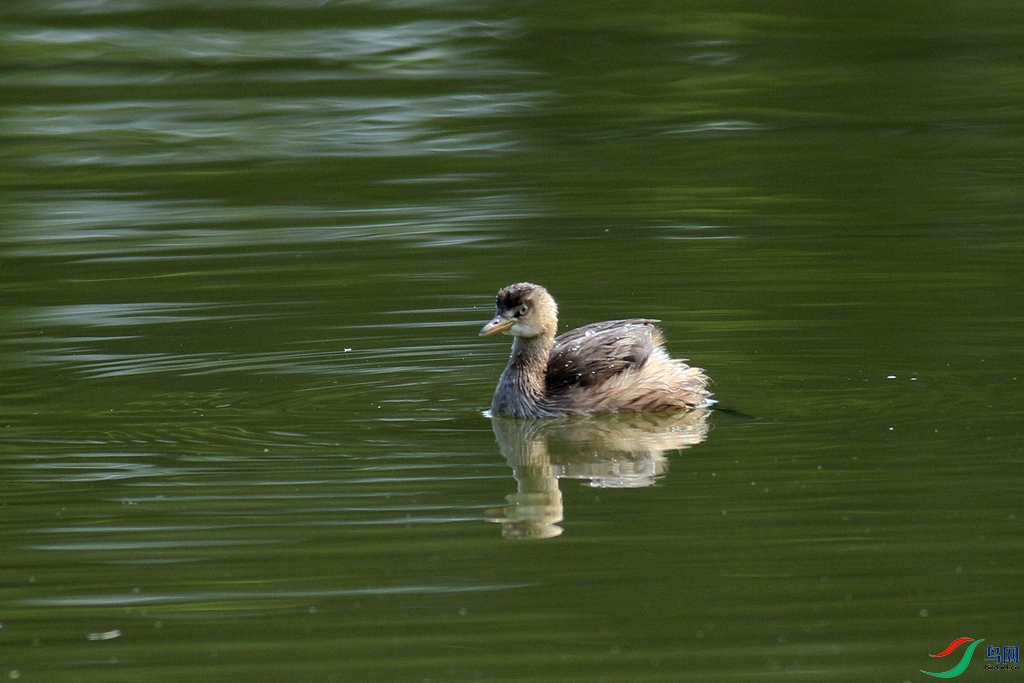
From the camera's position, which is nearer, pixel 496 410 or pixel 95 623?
pixel 95 623

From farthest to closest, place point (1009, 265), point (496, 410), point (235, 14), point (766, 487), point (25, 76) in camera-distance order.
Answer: point (235, 14) → point (25, 76) → point (1009, 265) → point (496, 410) → point (766, 487)

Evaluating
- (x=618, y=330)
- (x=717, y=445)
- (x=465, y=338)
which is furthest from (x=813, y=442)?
(x=465, y=338)

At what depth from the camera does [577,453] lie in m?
8.30

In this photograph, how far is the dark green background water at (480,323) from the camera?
19.6 feet

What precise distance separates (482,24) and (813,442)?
1236 centimetres

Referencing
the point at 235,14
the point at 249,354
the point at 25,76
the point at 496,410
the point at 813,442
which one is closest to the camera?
the point at 813,442

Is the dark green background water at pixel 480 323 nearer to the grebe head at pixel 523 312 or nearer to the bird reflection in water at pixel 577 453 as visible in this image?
the bird reflection in water at pixel 577 453

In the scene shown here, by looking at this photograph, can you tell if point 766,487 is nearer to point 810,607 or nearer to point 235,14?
point 810,607

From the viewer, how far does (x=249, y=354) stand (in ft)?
32.6
